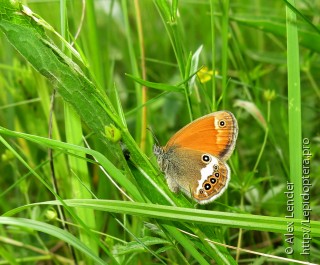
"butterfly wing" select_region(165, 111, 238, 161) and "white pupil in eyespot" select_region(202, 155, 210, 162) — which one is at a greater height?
"butterfly wing" select_region(165, 111, 238, 161)

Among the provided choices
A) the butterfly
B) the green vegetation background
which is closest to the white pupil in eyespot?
the butterfly

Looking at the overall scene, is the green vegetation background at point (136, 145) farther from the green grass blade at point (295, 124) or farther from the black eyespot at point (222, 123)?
the black eyespot at point (222, 123)

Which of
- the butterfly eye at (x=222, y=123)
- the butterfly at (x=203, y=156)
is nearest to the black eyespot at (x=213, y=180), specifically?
the butterfly at (x=203, y=156)

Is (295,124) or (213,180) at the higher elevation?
(295,124)

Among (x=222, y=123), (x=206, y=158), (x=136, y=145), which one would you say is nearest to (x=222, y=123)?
(x=222, y=123)

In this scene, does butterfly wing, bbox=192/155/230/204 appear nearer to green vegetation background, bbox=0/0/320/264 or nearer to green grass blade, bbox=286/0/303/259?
green vegetation background, bbox=0/0/320/264

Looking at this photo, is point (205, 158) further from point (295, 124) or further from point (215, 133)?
point (295, 124)

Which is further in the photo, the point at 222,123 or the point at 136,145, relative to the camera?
the point at 222,123
